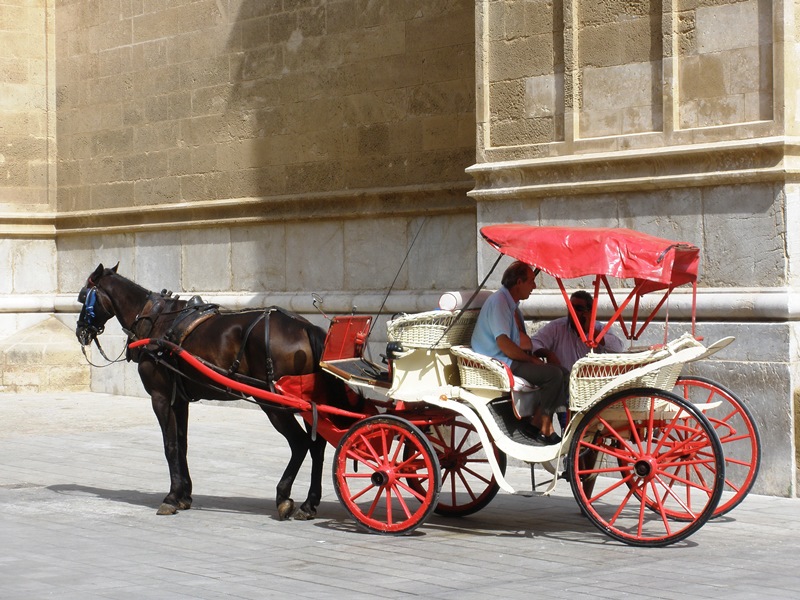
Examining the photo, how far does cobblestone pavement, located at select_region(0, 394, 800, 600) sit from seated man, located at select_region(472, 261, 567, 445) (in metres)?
0.72

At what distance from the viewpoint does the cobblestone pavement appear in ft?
19.6

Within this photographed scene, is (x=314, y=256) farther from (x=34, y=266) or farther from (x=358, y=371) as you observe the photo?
(x=358, y=371)

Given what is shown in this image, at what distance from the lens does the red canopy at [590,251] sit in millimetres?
6840

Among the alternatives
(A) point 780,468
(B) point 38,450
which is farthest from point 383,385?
(B) point 38,450

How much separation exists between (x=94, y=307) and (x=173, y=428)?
1.14 m

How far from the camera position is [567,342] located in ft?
26.4

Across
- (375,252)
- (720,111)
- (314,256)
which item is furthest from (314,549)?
(314,256)

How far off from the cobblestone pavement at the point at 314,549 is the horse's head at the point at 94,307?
1.19 metres

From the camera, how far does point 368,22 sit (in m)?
13.8

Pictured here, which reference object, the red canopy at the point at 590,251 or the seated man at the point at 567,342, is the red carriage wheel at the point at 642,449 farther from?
the seated man at the point at 567,342

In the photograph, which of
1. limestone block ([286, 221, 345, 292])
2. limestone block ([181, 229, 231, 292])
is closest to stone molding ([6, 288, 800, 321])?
limestone block ([286, 221, 345, 292])

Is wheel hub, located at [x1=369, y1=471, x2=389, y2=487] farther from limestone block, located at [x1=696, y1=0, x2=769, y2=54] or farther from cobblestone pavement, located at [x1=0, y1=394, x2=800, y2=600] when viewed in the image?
limestone block, located at [x1=696, y1=0, x2=769, y2=54]

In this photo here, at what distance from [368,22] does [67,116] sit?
579 cm

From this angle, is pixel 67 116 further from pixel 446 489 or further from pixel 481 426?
pixel 481 426
